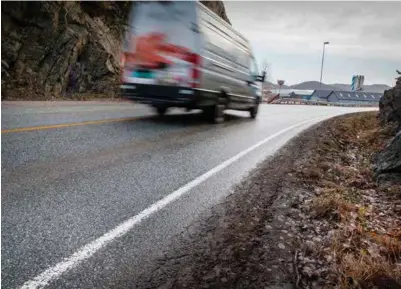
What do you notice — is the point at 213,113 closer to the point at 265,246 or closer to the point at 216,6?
the point at 265,246

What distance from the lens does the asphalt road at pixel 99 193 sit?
106 inches

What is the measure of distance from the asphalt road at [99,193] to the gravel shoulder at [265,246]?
0.19m

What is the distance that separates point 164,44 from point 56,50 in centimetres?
1016

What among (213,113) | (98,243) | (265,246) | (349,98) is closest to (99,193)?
(98,243)

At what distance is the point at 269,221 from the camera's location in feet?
12.6

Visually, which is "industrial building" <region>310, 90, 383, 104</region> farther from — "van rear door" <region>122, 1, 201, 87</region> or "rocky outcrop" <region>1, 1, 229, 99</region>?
"van rear door" <region>122, 1, 201, 87</region>

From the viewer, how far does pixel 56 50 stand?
17.6 m

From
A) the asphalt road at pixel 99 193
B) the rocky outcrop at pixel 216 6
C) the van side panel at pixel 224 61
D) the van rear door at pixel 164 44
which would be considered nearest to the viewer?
the asphalt road at pixel 99 193

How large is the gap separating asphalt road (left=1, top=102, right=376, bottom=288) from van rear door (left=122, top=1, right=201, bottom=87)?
1824mm

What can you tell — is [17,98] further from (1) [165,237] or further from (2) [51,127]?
(1) [165,237]

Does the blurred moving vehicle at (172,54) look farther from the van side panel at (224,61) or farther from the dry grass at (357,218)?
the dry grass at (357,218)

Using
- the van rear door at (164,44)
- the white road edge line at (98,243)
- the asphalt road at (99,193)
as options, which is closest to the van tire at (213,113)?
the van rear door at (164,44)

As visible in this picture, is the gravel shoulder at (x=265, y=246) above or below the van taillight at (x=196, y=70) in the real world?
below

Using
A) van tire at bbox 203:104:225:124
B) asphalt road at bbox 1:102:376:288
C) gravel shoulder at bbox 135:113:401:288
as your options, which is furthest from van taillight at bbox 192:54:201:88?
gravel shoulder at bbox 135:113:401:288
